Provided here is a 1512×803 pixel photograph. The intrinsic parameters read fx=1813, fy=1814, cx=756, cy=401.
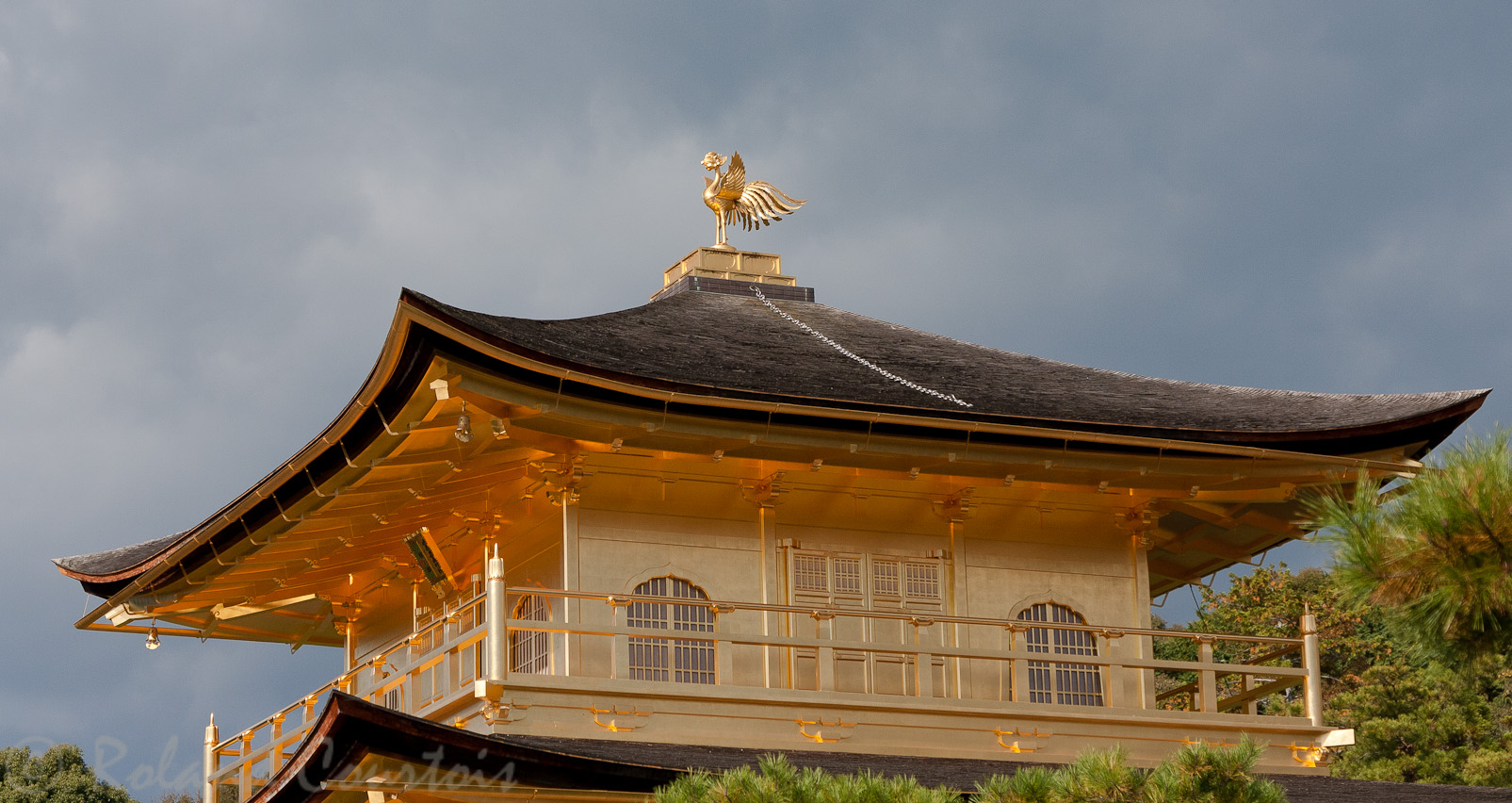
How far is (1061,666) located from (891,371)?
3270 millimetres

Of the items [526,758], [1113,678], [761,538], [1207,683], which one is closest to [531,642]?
[761,538]

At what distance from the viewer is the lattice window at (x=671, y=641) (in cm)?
1563

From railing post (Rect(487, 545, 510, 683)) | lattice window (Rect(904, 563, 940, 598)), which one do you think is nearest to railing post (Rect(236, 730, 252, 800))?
railing post (Rect(487, 545, 510, 683))

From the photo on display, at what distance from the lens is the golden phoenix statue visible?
23109 mm

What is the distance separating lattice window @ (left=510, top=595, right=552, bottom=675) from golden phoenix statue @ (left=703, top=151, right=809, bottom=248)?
24.3ft

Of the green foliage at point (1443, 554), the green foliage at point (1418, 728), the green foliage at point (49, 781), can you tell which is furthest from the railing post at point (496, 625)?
the green foliage at point (49, 781)

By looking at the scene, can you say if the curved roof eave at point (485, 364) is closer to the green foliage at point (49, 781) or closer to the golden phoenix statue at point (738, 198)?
the golden phoenix statue at point (738, 198)

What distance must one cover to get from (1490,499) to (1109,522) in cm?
873

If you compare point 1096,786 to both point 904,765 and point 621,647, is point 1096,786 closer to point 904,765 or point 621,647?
point 904,765

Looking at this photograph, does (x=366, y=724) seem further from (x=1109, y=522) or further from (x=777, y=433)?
(x=1109, y=522)

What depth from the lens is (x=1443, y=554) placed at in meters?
9.25

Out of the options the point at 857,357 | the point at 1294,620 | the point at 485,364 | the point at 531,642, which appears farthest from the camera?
the point at 1294,620

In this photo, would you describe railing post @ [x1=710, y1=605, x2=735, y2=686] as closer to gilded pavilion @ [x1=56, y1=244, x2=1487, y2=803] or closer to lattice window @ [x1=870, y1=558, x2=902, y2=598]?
gilded pavilion @ [x1=56, y1=244, x2=1487, y2=803]

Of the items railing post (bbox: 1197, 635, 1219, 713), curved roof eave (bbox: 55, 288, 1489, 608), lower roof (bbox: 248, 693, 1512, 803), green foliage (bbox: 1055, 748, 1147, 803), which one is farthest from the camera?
railing post (bbox: 1197, 635, 1219, 713)
